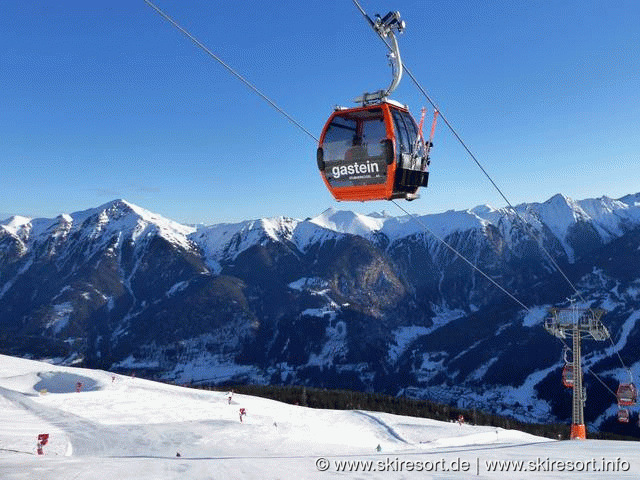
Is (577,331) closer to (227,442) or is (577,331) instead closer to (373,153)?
(227,442)

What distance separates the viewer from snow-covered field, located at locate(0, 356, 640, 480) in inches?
633

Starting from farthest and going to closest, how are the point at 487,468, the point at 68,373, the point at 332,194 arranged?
the point at 68,373 → the point at 332,194 → the point at 487,468

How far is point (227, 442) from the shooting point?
35906 millimetres

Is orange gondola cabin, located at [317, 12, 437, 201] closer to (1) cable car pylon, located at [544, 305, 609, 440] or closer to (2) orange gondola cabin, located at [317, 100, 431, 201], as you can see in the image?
(2) orange gondola cabin, located at [317, 100, 431, 201]

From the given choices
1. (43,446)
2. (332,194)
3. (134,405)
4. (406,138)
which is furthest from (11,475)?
(134,405)

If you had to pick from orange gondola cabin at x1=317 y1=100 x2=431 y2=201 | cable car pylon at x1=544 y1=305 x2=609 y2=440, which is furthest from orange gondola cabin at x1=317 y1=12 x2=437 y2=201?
cable car pylon at x1=544 y1=305 x2=609 y2=440

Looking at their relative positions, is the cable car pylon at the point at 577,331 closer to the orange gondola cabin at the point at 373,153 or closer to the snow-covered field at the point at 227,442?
the snow-covered field at the point at 227,442

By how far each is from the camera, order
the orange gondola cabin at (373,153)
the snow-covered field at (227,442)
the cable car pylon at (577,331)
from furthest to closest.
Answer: the cable car pylon at (577,331) < the orange gondola cabin at (373,153) < the snow-covered field at (227,442)

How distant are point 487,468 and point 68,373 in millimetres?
61005

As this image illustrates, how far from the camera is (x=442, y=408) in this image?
541 feet

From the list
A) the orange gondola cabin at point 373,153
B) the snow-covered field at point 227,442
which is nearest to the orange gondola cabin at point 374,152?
the orange gondola cabin at point 373,153

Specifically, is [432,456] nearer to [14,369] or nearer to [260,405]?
[260,405]

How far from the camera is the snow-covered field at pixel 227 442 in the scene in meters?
16.1

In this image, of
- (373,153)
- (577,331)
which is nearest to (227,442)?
(373,153)
